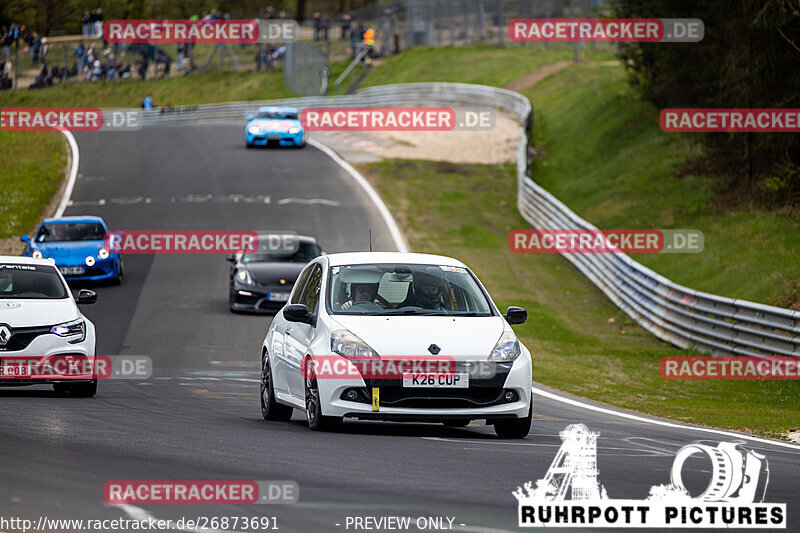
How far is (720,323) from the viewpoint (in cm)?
2042

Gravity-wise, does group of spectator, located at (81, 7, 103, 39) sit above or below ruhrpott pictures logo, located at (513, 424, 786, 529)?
above

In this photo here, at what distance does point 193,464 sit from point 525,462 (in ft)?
7.39

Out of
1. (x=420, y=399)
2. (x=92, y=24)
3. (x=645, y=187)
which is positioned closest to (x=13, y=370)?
(x=420, y=399)

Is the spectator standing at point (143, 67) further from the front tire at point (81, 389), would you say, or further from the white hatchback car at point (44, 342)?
the front tire at point (81, 389)

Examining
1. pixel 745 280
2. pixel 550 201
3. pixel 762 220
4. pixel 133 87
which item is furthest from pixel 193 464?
pixel 133 87

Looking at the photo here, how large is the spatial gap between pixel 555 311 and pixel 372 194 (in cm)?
1415

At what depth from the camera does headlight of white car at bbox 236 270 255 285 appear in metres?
23.2

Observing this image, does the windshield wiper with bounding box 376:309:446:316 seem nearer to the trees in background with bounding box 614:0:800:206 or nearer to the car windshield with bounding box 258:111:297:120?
the trees in background with bounding box 614:0:800:206

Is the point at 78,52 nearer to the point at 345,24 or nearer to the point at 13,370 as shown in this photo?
the point at 345,24

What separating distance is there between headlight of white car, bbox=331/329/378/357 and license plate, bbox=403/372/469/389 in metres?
0.34

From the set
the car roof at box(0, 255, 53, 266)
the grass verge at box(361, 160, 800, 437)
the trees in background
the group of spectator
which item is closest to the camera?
the car roof at box(0, 255, 53, 266)

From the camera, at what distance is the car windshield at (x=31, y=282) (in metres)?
14.5

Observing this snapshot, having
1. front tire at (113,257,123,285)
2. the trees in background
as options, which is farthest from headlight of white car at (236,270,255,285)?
the trees in background

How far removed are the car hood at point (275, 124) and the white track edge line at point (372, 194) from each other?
153 cm
